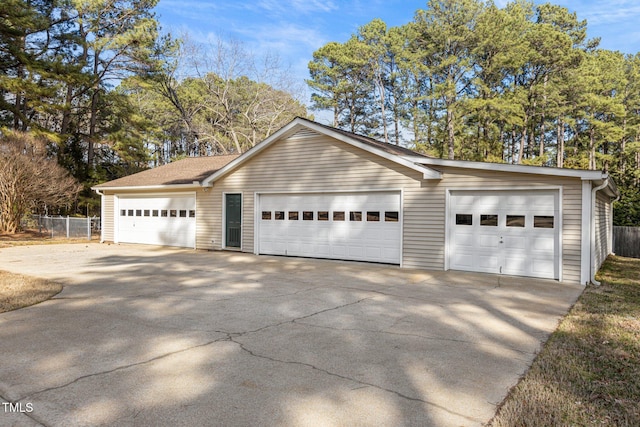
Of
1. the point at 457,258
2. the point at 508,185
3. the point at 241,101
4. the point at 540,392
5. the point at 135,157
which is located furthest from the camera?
the point at 241,101

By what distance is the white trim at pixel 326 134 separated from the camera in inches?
403

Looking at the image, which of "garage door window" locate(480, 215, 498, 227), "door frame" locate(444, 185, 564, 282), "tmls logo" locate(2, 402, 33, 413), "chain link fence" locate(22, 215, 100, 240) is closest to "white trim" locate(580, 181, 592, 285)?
"door frame" locate(444, 185, 564, 282)

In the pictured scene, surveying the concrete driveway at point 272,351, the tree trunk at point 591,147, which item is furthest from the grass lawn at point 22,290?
the tree trunk at point 591,147

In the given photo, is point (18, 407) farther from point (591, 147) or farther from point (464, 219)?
point (591, 147)

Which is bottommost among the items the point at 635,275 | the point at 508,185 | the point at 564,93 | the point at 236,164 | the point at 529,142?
the point at 635,275

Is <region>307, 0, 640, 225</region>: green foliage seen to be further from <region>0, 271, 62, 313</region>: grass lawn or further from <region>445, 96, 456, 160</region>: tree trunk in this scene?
<region>0, 271, 62, 313</region>: grass lawn

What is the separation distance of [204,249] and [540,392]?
1313 cm

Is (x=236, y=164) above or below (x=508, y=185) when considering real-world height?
above

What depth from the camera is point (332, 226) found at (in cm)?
1212

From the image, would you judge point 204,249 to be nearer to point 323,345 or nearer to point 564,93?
point 323,345

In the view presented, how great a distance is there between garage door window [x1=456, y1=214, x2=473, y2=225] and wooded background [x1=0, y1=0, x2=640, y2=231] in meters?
14.7

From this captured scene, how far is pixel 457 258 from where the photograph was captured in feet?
33.3

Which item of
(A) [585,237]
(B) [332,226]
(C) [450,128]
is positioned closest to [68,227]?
(B) [332,226]

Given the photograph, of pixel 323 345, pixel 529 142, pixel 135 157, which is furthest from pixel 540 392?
A: pixel 529 142
